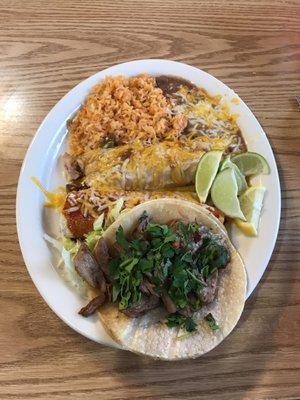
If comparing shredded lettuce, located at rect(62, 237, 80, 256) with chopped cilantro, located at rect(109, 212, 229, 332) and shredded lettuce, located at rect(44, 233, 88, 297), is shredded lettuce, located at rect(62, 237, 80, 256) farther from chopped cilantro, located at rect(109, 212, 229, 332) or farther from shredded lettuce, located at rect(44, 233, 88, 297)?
chopped cilantro, located at rect(109, 212, 229, 332)

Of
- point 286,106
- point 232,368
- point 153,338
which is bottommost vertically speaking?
point 232,368

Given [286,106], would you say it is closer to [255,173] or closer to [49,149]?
[255,173]

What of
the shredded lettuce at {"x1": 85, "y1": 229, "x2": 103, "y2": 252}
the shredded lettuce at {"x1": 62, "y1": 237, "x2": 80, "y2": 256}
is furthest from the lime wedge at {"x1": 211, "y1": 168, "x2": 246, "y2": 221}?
the shredded lettuce at {"x1": 62, "y1": 237, "x2": 80, "y2": 256}

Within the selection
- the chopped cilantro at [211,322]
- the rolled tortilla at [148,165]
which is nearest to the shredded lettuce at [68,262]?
the rolled tortilla at [148,165]

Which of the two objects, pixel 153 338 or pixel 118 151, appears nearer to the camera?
pixel 153 338

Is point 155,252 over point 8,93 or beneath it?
beneath

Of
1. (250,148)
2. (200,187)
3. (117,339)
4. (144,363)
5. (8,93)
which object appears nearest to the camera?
(117,339)

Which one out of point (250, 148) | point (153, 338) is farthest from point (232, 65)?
point (153, 338)
